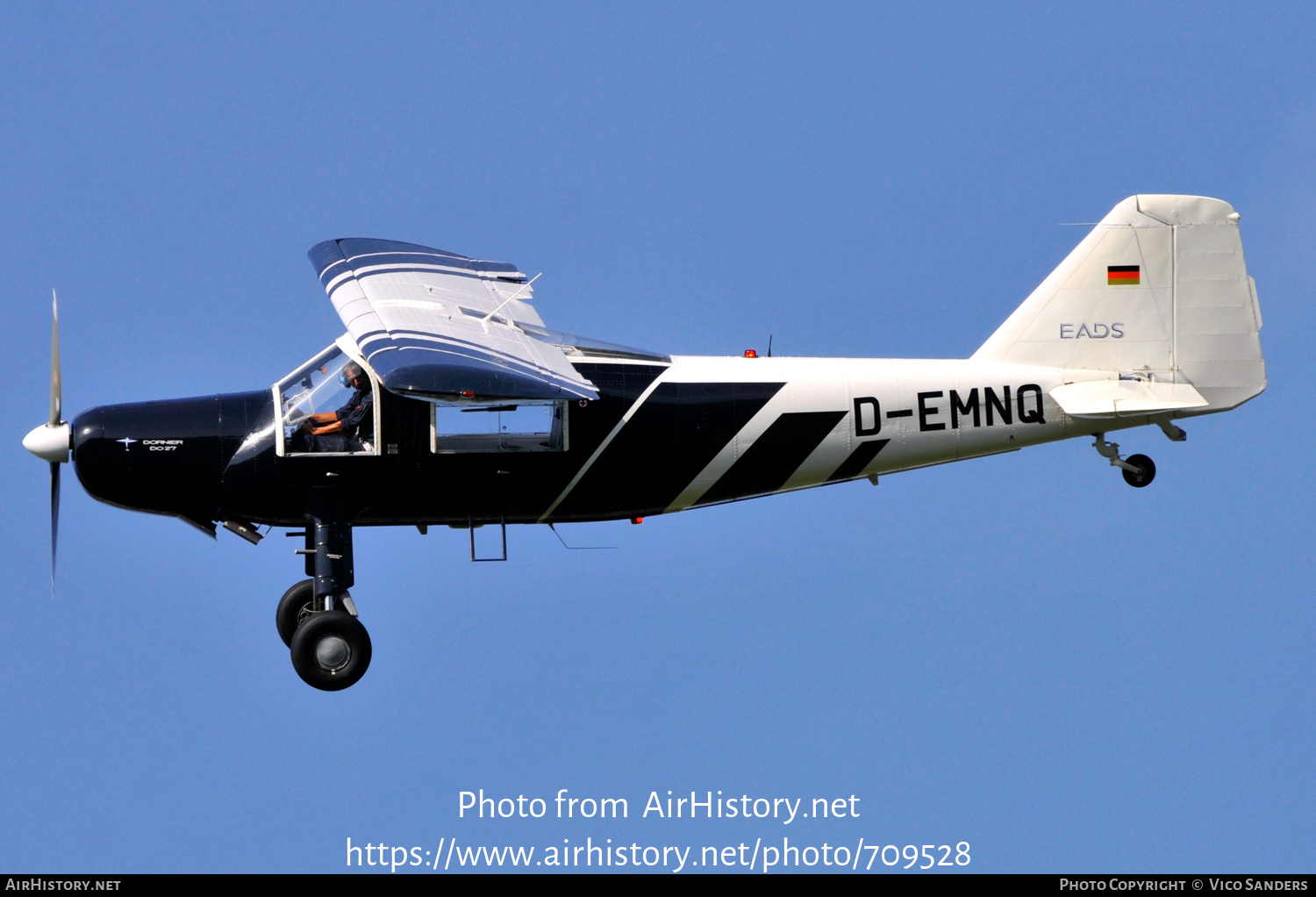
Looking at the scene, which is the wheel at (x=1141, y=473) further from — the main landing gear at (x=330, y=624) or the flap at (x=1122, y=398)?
the main landing gear at (x=330, y=624)

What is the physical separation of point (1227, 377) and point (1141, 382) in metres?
0.86

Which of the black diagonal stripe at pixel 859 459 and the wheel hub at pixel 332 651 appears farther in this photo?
the black diagonal stripe at pixel 859 459

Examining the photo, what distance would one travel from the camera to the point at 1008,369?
60.9ft

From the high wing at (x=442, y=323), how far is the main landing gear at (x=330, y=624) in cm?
206

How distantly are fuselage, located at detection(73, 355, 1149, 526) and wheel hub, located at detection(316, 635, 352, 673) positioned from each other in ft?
3.78

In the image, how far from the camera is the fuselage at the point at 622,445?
56.7 ft

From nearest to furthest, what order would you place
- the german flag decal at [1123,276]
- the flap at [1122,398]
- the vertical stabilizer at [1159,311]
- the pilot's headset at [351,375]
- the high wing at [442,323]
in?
the high wing at [442,323], the pilot's headset at [351,375], the flap at [1122,398], the vertical stabilizer at [1159,311], the german flag decal at [1123,276]

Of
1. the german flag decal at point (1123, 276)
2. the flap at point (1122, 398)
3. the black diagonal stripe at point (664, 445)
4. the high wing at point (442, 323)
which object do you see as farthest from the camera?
the german flag decal at point (1123, 276)

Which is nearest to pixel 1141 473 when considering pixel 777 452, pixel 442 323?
pixel 777 452

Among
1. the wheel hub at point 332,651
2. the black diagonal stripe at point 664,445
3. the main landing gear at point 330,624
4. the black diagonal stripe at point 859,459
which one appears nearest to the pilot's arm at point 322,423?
the main landing gear at point 330,624

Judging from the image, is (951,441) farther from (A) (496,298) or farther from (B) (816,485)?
(A) (496,298)

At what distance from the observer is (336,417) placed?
1731cm

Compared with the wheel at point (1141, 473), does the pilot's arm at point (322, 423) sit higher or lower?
higher

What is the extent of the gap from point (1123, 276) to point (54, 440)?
10.6 metres
